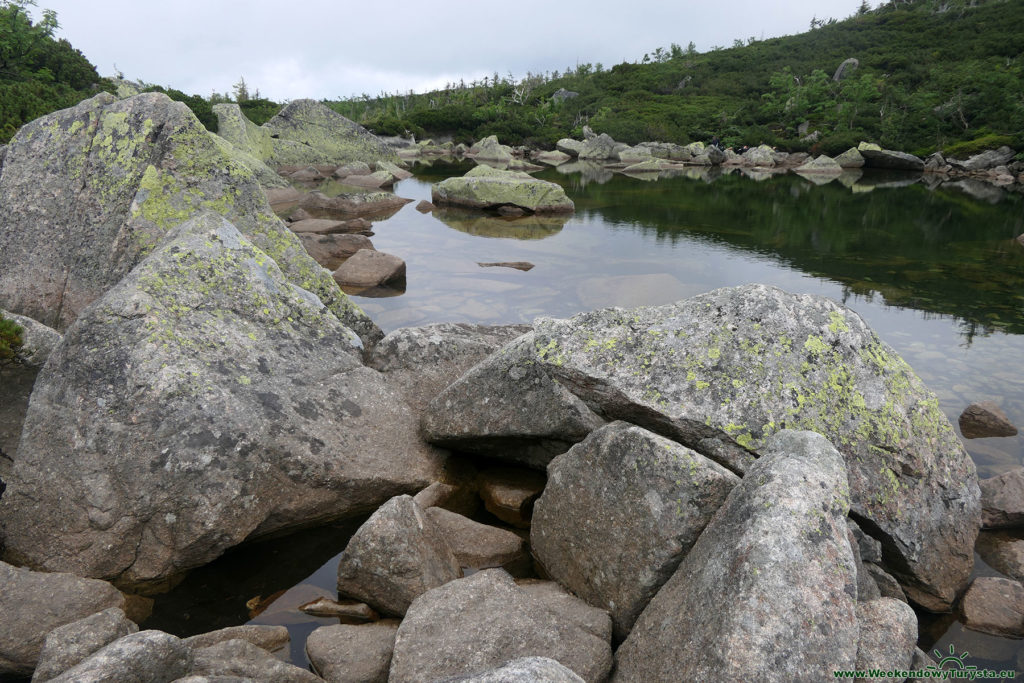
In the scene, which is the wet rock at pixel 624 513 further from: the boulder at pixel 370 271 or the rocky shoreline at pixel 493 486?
the boulder at pixel 370 271

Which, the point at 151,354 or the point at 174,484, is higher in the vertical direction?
the point at 151,354

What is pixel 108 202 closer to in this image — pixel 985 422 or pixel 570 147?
pixel 985 422

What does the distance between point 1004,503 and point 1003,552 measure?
1.92 feet

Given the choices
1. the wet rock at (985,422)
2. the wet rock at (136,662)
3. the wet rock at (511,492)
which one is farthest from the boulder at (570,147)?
the wet rock at (136,662)

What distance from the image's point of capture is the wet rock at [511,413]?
639 cm

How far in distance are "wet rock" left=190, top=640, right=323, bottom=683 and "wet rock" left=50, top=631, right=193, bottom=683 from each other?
0.39ft

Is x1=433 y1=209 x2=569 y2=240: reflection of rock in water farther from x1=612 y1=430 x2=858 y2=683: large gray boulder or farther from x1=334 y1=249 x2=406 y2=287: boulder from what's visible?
x1=612 y1=430 x2=858 y2=683: large gray boulder

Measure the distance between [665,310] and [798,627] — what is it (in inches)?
137

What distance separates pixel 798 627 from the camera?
3.65 metres

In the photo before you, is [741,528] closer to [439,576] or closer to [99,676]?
[439,576]

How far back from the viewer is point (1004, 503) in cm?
679

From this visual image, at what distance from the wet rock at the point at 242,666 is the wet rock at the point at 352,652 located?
0.87 ft

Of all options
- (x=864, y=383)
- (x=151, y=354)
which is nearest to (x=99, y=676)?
(x=151, y=354)

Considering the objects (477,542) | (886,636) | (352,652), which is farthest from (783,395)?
(352,652)
